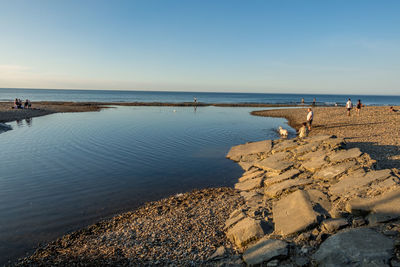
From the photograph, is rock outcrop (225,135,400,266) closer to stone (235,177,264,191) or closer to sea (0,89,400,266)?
stone (235,177,264,191)

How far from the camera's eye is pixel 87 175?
13.3m

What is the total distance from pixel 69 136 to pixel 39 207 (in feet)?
52.3

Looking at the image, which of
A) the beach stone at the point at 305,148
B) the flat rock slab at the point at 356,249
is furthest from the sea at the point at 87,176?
the flat rock slab at the point at 356,249

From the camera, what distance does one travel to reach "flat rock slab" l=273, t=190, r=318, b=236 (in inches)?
259

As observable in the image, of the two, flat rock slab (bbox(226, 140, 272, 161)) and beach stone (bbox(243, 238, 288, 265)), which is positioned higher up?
flat rock slab (bbox(226, 140, 272, 161))

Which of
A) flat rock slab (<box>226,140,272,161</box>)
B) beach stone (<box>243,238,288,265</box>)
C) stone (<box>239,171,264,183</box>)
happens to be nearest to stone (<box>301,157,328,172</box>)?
stone (<box>239,171,264,183</box>)

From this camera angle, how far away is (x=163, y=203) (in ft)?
32.9

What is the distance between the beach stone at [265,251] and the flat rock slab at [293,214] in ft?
2.13

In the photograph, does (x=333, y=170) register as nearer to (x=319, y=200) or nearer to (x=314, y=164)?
(x=314, y=164)

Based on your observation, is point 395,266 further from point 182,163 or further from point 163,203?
point 182,163

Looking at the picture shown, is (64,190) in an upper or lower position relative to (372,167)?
lower

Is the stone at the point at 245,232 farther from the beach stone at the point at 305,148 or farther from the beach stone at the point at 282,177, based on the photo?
the beach stone at the point at 305,148

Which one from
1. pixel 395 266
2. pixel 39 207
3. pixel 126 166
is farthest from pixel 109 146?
pixel 395 266

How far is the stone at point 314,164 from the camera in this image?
11101 mm
